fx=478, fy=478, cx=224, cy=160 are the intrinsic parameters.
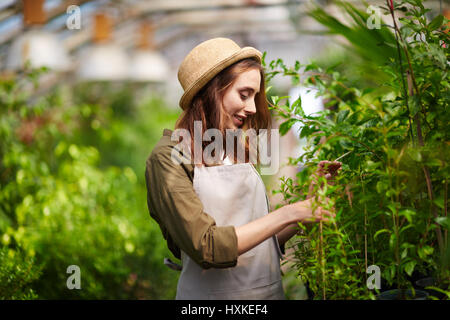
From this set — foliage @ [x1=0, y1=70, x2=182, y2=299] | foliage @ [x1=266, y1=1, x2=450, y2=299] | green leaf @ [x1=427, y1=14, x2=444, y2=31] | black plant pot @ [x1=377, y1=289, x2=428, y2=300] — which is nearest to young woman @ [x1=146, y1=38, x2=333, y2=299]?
foliage @ [x1=266, y1=1, x2=450, y2=299]

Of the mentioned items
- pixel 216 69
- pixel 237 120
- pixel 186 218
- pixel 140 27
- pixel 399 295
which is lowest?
pixel 399 295

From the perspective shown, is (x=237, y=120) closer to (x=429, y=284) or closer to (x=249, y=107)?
(x=249, y=107)

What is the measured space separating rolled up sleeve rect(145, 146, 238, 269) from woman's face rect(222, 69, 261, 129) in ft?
0.57

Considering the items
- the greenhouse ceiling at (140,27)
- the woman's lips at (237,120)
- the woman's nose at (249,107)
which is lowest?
the woman's lips at (237,120)

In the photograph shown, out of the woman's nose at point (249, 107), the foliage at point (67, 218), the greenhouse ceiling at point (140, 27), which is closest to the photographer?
the woman's nose at point (249, 107)

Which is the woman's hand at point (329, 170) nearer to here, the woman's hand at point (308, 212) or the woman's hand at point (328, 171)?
the woman's hand at point (328, 171)

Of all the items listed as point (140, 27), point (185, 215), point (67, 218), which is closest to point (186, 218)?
point (185, 215)

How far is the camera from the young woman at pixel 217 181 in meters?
0.95

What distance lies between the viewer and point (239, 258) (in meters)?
1.03

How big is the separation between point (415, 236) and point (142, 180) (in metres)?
2.81

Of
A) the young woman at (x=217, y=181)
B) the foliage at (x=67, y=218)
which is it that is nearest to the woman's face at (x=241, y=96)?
the young woman at (x=217, y=181)

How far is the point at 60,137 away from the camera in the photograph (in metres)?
2.85

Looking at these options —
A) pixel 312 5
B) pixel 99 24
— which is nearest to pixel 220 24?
pixel 99 24
